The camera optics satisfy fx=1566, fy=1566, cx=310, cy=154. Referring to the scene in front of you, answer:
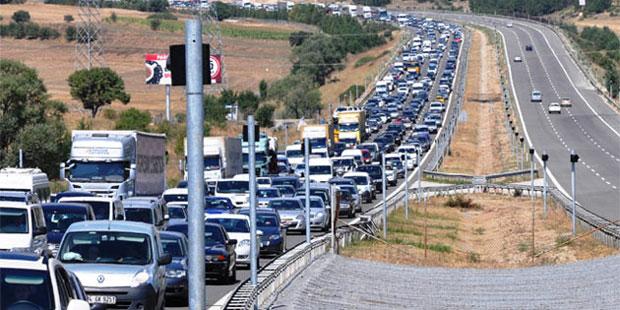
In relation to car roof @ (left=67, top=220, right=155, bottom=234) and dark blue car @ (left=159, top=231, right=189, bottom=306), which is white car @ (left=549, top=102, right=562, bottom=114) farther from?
car roof @ (left=67, top=220, right=155, bottom=234)

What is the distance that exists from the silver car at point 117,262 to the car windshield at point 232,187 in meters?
30.2

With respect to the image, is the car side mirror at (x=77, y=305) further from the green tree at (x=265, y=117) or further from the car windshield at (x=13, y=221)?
the green tree at (x=265, y=117)

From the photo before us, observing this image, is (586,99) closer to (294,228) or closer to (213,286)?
(294,228)

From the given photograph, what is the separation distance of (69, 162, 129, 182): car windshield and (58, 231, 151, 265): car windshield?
82.6 feet

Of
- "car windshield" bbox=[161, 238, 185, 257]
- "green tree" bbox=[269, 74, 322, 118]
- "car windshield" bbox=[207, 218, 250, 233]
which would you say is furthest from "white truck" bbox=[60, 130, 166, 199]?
"green tree" bbox=[269, 74, 322, 118]

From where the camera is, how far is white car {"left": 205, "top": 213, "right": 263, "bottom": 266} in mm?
34844

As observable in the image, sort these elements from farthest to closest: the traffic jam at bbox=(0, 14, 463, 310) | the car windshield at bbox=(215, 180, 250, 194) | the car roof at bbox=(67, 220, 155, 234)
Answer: the car windshield at bbox=(215, 180, 250, 194) < the car roof at bbox=(67, 220, 155, 234) < the traffic jam at bbox=(0, 14, 463, 310)

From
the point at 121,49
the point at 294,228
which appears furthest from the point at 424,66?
the point at 294,228

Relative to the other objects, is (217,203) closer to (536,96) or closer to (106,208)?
(106,208)

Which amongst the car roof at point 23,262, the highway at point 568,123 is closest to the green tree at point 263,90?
the highway at point 568,123

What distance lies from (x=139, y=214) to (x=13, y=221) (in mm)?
9130

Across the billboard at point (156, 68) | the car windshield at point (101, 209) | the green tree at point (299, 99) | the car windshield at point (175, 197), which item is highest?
the car windshield at point (101, 209)

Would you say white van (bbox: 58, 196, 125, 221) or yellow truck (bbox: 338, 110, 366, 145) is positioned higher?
white van (bbox: 58, 196, 125, 221)

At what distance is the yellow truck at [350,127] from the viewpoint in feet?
314
